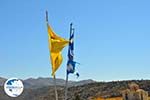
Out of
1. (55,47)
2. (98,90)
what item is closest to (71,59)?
(55,47)

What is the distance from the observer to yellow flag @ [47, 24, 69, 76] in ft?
49.5

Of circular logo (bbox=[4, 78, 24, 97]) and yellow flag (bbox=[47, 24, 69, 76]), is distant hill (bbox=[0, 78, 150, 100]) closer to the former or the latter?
yellow flag (bbox=[47, 24, 69, 76])

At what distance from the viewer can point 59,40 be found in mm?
15445

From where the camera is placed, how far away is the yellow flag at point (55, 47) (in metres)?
15.1

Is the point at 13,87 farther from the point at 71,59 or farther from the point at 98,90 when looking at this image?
the point at 98,90

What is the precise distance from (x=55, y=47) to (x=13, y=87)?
1.91 metres

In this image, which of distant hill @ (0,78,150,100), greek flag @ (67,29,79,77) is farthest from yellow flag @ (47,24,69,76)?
distant hill @ (0,78,150,100)

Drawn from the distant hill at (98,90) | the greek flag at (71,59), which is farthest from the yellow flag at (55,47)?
the distant hill at (98,90)

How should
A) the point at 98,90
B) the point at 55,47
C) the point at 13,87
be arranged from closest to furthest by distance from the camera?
1. the point at 13,87
2. the point at 55,47
3. the point at 98,90

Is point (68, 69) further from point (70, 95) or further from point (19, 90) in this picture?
point (70, 95)

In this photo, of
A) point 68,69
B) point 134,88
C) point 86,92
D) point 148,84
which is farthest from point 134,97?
point 86,92

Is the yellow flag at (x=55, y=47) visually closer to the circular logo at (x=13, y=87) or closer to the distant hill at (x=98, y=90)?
the circular logo at (x=13, y=87)

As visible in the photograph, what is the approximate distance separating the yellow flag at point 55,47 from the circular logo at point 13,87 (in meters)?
1.23

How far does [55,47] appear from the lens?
50.4 ft
